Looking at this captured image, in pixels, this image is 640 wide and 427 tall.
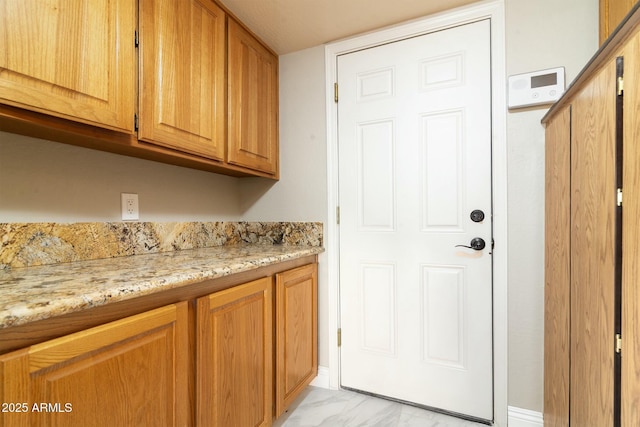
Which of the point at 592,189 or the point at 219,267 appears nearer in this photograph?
the point at 592,189

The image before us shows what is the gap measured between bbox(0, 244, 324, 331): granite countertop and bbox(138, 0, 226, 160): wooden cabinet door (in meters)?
0.53

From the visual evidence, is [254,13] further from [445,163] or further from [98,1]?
[445,163]

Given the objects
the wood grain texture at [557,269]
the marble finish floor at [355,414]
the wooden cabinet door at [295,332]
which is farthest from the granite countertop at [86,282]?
the wood grain texture at [557,269]

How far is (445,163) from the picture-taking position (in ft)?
5.28

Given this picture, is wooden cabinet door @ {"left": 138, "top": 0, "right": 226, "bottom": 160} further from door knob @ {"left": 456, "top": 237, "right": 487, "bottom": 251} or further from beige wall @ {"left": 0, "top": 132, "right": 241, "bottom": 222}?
door knob @ {"left": 456, "top": 237, "right": 487, "bottom": 251}

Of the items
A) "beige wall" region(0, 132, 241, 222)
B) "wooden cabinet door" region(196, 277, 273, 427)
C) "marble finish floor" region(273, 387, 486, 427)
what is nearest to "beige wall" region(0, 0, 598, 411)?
"beige wall" region(0, 132, 241, 222)

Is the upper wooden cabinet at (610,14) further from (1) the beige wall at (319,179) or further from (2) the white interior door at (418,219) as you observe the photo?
(2) the white interior door at (418,219)

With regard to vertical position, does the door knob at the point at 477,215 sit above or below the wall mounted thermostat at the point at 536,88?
below

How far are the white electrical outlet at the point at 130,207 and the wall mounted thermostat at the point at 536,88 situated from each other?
A: 1.96 m

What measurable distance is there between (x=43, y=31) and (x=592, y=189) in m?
1.70

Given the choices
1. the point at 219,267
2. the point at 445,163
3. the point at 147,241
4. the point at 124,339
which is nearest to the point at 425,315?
the point at 445,163

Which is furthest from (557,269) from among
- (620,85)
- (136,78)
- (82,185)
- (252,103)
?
(82,185)

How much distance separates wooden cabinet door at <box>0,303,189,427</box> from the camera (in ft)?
1.97

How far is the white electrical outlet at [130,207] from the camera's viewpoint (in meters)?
1.39
